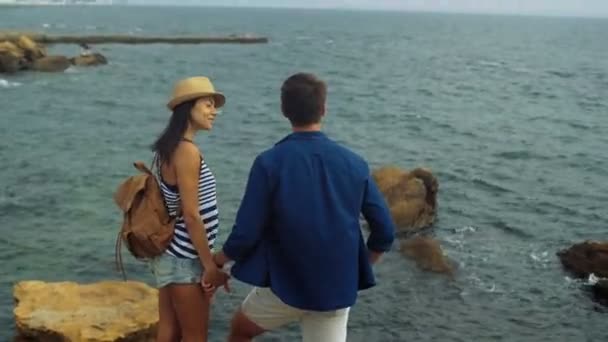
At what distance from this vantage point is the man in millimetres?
4074

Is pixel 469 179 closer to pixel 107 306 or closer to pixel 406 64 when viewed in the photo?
pixel 107 306

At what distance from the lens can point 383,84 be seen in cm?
4938

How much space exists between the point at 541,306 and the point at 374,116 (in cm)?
2318

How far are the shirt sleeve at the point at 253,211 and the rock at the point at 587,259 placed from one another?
32.8 feet

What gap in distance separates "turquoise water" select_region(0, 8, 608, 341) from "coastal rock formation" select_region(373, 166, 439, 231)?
510mm

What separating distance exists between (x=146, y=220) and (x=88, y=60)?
45.5 meters

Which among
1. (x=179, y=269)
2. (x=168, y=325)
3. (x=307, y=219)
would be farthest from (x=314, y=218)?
(x=168, y=325)

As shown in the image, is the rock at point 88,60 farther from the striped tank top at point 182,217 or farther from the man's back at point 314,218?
the man's back at point 314,218

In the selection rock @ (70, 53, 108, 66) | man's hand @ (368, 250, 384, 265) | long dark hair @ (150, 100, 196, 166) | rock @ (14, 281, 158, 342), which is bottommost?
rock @ (70, 53, 108, 66)

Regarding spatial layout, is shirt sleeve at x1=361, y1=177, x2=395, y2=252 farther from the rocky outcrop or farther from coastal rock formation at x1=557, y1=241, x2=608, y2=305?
the rocky outcrop

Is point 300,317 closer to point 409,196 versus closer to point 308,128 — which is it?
point 308,128

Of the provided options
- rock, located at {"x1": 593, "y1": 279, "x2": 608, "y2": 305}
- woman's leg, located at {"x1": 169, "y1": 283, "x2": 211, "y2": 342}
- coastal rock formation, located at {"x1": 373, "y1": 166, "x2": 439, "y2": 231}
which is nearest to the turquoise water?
rock, located at {"x1": 593, "y1": 279, "x2": 608, "y2": 305}

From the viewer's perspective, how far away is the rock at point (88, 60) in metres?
47.3

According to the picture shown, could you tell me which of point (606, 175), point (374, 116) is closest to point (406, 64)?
point (374, 116)
